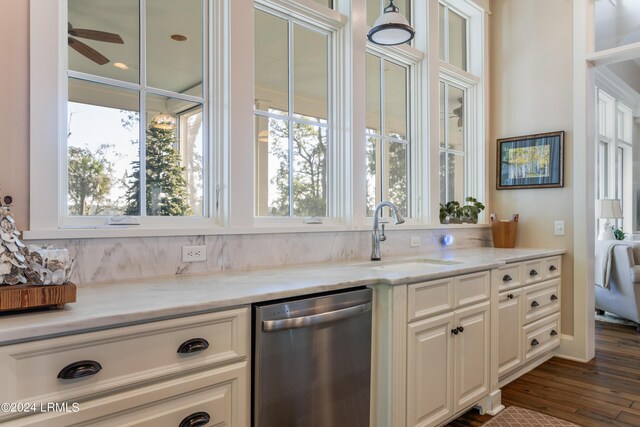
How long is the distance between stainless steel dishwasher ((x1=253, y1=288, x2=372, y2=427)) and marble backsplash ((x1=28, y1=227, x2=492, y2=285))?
63 centimetres

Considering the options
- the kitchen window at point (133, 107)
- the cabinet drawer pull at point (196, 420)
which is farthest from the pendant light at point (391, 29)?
the cabinet drawer pull at point (196, 420)

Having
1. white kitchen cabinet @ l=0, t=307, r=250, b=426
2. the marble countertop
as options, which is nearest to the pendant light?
the marble countertop

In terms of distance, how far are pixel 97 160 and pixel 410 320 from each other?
1.63 meters

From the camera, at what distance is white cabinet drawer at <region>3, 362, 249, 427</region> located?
113 centimetres

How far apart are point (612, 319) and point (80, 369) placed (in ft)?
17.0

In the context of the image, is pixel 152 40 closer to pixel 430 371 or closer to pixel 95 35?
pixel 95 35

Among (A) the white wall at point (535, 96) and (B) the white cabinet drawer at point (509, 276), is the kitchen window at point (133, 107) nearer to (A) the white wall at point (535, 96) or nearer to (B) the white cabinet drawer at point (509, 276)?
(B) the white cabinet drawer at point (509, 276)

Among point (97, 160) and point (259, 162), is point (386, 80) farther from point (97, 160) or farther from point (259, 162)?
point (97, 160)

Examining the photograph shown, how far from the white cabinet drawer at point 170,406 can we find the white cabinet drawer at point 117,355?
36 millimetres

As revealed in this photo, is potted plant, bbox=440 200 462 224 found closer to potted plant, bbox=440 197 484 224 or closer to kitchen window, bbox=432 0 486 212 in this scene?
potted plant, bbox=440 197 484 224

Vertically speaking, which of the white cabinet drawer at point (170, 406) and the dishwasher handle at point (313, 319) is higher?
the dishwasher handle at point (313, 319)

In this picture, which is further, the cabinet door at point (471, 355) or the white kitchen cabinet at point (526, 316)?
the white kitchen cabinet at point (526, 316)

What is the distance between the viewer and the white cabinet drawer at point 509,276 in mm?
2744

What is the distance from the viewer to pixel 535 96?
3.65m
